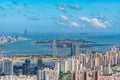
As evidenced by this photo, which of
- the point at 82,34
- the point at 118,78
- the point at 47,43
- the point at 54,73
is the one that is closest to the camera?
the point at 118,78

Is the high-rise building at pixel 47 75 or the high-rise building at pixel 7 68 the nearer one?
the high-rise building at pixel 47 75

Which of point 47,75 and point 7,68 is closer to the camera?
point 47,75

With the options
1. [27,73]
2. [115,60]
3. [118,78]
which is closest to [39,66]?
[27,73]

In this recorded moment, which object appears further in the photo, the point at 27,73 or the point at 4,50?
the point at 4,50

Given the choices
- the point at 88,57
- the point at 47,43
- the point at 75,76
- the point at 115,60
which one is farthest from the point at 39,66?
the point at 47,43

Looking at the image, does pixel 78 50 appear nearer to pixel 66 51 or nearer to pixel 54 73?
pixel 66 51

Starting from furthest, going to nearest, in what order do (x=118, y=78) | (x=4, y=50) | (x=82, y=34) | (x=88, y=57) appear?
(x=82, y=34)
(x=4, y=50)
(x=88, y=57)
(x=118, y=78)

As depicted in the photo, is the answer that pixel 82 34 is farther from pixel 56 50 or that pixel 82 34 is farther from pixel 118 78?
pixel 118 78

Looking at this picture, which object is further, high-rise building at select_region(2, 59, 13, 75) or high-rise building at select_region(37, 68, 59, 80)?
high-rise building at select_region(2, 59, 13, 75)

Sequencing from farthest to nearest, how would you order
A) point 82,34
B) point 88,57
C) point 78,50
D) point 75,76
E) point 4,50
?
point 82,34 → point 4,50 → point 78,50 → point 88,57 → point 75,76
